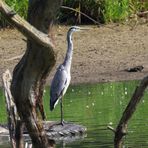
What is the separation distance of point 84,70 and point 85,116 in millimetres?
4092

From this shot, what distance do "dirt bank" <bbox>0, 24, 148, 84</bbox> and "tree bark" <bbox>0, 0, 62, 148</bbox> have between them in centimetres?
1064

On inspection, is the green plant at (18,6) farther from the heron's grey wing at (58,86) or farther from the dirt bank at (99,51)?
the heron's grey wing at (58,86)

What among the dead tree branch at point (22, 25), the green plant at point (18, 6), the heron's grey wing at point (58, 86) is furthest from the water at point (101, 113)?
the dead tree branch at point (22, 25)

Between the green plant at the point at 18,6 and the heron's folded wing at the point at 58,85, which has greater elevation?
the heron's folded wing at the point at 58,85

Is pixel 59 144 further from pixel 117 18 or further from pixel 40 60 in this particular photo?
pixel 117 18

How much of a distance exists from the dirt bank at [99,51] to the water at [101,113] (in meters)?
0.57

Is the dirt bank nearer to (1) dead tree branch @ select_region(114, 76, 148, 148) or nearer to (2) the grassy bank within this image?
(2) the grassy bank

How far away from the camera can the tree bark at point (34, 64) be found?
12.1 feet

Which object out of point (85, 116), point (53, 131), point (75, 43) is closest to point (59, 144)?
point (53, 131)

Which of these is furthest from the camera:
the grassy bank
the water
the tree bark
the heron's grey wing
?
the grassy bank

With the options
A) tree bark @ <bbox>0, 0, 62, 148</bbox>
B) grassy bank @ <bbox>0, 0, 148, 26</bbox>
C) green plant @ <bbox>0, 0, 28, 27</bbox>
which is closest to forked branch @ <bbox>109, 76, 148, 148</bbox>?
tree bark @ <bbox>0, 0, 62, 148</bbox>

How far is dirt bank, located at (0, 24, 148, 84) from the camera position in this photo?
49.5 feet

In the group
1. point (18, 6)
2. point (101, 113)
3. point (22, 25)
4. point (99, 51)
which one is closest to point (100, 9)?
point (99, 51)

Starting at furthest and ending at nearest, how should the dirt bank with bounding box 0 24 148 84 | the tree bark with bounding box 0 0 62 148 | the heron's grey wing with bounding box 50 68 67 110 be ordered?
1. the dirt bank with bounding box 0 24 148 84
2. the heron's grey wing with bounding box 50 68 67 110
3. the tree bark with bounding box 0 0 62 148
